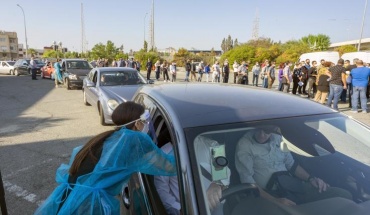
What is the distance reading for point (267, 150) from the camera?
1.98m

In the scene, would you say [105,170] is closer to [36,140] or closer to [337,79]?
[36,140]

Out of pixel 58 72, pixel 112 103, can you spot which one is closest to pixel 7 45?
pixel 58 72

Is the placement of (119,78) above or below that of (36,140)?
above

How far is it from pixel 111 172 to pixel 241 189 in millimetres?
777

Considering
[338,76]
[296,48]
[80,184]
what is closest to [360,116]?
[338,76]

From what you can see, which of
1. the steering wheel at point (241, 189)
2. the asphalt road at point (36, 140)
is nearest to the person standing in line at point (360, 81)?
the asphalt road at point (36, 140)

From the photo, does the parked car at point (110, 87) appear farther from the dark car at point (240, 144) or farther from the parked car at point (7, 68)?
the parked car at point (7, 68)

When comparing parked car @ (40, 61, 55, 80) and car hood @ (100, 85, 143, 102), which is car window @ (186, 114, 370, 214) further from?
parked car @ (40, 61, 55, 80)

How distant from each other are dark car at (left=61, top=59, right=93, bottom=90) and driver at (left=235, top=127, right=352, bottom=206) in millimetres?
14619

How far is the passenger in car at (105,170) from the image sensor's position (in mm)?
1615

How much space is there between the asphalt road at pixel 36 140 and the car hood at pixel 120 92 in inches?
35.1

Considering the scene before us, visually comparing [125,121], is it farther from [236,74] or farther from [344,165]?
[236,74]

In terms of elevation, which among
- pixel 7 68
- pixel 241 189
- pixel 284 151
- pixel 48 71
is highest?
pixel 284 151

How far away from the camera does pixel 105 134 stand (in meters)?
1.84
